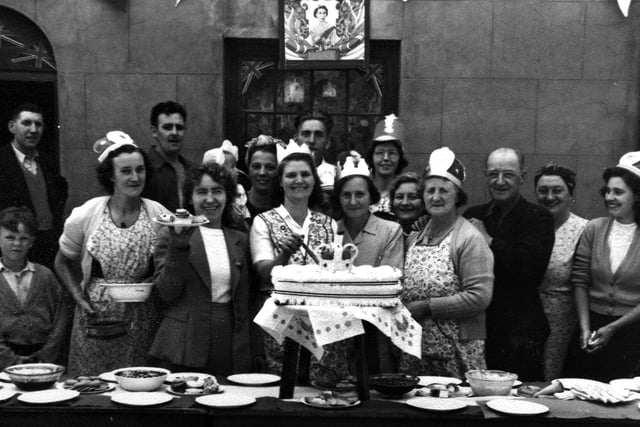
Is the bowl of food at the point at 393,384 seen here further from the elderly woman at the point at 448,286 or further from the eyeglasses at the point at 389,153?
the eyeglasses at the point at 389,153

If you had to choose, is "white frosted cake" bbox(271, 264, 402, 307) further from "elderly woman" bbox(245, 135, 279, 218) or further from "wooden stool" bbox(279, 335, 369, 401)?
"elderly woman" bbox(245, 135, 279, 218)

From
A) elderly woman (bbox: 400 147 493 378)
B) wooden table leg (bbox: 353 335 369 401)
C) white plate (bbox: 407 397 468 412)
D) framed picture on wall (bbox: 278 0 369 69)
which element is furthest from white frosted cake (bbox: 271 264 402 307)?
framed picture on wall (bbox: 278 0 369 69)

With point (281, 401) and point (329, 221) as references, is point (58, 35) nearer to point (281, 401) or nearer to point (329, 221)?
point (329, 221)

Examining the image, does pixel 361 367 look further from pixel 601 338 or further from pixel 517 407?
pixel 601 338

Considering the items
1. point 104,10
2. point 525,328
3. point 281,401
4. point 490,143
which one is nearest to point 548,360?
point 525,328

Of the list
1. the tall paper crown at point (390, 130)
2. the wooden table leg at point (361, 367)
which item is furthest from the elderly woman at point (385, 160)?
the wooden table leg at point (361, 367)

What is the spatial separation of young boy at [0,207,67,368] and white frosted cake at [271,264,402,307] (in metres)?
1.78

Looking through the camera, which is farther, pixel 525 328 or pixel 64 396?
pixel 525 328

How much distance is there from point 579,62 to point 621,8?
552mm

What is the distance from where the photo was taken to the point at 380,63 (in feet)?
22.6

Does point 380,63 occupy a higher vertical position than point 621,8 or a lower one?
lower

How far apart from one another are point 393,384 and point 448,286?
27.6 inches

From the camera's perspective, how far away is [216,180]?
399 centimetres

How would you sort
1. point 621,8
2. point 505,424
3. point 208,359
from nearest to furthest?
point 505,424
point 208,359
point 621,8
